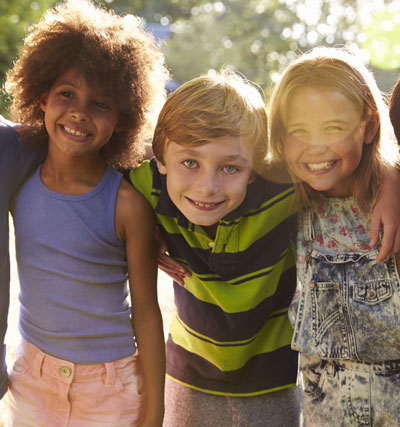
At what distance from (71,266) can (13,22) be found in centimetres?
711

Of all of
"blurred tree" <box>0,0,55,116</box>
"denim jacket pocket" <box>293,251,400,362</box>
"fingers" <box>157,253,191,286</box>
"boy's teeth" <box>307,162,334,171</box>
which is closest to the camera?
"denim jacket pocket" <box>293,251,400,362</box>

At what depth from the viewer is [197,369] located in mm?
2086

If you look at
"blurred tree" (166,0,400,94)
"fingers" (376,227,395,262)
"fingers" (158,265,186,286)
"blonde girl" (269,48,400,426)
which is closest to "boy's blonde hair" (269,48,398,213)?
"blonde girl" (269,48,400,426)

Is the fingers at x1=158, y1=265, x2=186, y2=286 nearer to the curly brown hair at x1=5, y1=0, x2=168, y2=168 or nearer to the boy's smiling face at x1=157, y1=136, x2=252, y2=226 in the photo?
the boy's smiling face at x1=157, y1=136, x2=252, y2=226

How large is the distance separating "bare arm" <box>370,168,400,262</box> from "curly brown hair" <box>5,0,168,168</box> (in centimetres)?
95

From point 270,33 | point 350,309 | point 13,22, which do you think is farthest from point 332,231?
point 270,33

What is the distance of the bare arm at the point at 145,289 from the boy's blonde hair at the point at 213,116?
225mm

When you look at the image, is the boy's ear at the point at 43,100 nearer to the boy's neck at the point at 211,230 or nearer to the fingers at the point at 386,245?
the boy's neck at the point at 211,230

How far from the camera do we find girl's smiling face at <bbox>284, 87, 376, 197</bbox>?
1.77 m

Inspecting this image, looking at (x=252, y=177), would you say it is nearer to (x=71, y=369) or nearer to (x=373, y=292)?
(x=373, y=292)

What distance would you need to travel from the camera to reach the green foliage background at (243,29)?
854 centimetres

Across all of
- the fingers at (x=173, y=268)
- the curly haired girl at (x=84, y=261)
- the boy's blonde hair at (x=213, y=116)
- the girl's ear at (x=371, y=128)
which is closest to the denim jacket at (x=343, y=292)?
the girl's ear at (x=371, y=128)

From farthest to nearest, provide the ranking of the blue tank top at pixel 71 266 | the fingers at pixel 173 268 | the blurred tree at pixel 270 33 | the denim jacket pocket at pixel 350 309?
the blurred tree at pixel 270 33 < the fingers at pixel 173 268 < the blue tank top at pixel 71 266 < the denim jacket pocket at pixel 350 309

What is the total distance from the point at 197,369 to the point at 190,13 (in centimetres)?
2747
